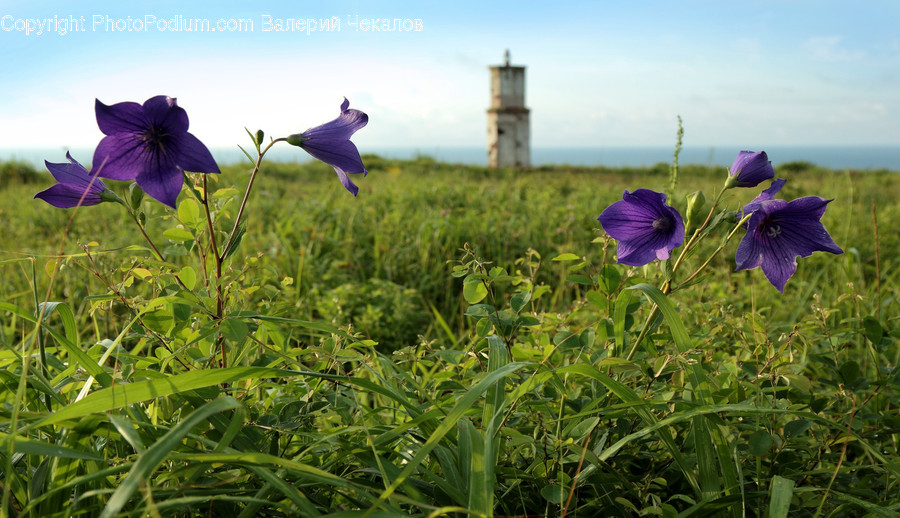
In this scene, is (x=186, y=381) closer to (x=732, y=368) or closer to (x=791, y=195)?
(x=732, y=368)

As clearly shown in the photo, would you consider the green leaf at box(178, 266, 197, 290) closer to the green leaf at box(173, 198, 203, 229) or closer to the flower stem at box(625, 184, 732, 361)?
the green leaf at box(173, 198, 203, 229)

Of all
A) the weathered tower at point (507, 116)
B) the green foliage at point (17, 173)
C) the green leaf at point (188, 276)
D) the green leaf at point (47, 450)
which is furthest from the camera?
the weathered tower at point (507, 116)

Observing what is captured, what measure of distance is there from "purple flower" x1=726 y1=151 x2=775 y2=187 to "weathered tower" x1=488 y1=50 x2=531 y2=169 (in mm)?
12534

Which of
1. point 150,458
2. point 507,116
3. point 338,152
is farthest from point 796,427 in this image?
point 507,116

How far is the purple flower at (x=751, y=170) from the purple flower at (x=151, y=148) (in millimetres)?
966

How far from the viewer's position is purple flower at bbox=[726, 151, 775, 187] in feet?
3.86

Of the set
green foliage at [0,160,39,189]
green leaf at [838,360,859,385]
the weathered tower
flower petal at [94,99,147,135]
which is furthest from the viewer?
the weathered tower

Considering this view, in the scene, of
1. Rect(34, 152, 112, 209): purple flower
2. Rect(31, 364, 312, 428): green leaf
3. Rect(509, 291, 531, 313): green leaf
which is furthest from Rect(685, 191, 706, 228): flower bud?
Rect(34, 152, 112, 209): purple flower

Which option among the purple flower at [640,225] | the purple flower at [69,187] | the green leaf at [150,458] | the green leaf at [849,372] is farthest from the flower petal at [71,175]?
the green leaf at [849,372]

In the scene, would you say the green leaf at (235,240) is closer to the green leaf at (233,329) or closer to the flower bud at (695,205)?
the green leaf at (233,329)

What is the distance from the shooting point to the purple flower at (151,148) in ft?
3.44

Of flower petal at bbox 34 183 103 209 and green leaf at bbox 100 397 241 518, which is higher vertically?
flower petal at bbox 34 183 103 209

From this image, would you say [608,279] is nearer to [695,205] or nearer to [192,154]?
[695,205]

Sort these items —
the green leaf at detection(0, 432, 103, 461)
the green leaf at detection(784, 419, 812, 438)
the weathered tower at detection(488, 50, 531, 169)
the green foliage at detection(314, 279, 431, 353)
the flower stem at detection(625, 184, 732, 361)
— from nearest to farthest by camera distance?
1. the green leaf at detection(0, 432, 103, 461)
2. the flower stem at detection(625, 184, 732, 361)
3. the green leaf at detection(784, 419, 812, 438)
4. the green foliage at detection(314, 279, 431, 353)
5. the weathered tower at detection(488, 50, 531, 169)
